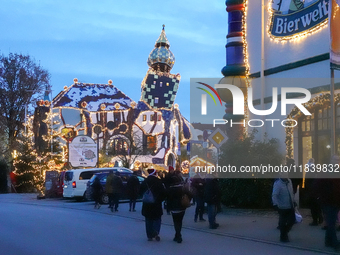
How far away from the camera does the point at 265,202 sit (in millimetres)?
15758

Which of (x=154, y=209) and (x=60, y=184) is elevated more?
(x=154, y=209)

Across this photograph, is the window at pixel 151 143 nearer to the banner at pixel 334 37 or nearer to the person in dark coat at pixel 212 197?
the person in dark coat at pixel 212 197

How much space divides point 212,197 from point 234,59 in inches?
355

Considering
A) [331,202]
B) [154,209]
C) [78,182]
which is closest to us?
[331,202]

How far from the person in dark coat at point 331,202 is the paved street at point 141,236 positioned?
30 centimetres

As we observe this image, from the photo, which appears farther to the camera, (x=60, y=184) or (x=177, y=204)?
(x=60, y=184)

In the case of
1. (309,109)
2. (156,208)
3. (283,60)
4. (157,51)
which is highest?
(157,51)

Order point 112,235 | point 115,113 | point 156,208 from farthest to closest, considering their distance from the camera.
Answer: point 115,113 → point 112,235 → point 156,208

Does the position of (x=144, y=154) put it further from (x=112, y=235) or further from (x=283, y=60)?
(x=112, y=235)

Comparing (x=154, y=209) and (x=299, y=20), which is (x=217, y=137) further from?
(x=299, y=20)

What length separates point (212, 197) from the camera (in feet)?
41.6

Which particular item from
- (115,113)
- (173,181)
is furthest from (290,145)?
(115,113)

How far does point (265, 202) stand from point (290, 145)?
117 inches

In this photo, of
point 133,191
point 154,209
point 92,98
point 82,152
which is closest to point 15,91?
point 92,98
